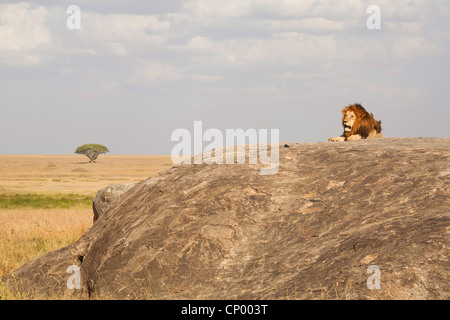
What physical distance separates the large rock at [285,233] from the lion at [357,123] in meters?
Result: 1.51

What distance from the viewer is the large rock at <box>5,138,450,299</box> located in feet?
18.3

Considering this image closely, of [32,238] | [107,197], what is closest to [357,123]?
[107,197]

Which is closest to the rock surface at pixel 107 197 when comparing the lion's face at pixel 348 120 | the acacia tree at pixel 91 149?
the lion's face at pixel 348 120

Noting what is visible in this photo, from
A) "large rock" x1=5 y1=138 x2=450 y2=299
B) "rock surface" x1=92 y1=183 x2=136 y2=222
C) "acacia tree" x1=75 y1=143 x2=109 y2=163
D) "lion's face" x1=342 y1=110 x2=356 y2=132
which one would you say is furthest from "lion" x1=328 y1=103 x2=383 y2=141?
"acacia tree" x1=75 y1=143 x2=109 y2=163

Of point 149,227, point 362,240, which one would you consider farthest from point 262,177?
point 362,240

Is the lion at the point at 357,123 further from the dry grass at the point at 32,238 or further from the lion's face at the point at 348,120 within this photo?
the dry grass at the point at 32,238

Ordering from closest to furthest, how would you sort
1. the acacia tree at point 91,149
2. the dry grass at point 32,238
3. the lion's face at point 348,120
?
the lion's face at point 348,120 → the dry grass at point 32,238 → the acacia tree at point 91,149

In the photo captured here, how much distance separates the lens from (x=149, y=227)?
7633 mm

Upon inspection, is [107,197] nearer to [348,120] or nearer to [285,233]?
[348,120]

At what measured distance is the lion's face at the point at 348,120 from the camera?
10.8m

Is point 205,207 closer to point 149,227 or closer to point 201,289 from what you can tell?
point 149,227

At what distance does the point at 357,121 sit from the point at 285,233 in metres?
4.72

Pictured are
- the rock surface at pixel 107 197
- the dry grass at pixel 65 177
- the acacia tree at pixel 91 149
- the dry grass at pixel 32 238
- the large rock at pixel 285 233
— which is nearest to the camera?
the large rock at pixel 285 233
